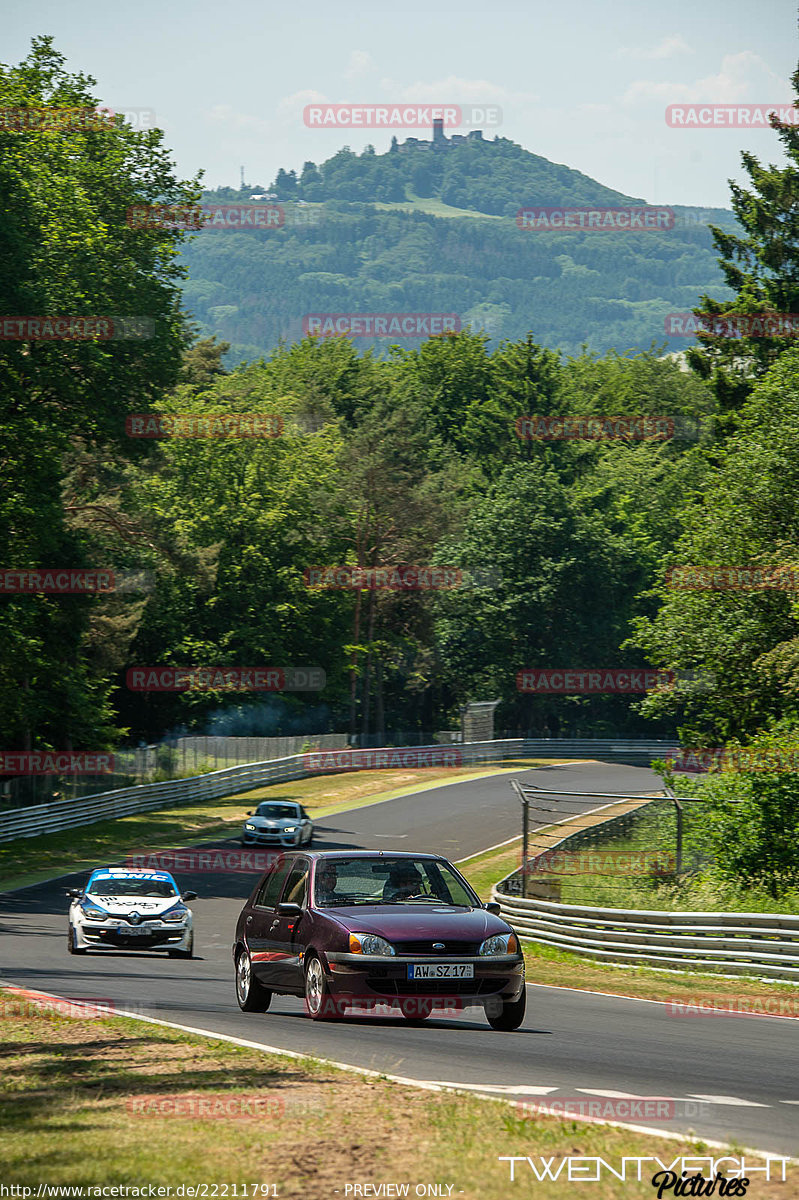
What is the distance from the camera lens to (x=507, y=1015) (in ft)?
40.4

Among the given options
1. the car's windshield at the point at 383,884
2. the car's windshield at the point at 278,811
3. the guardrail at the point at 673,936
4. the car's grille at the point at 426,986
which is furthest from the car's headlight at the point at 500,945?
the car's windshield at the point at 278,811

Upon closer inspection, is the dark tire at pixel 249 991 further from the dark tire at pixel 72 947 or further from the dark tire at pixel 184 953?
the dark tire at pixel 72 947

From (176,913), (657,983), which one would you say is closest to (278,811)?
(176,913)

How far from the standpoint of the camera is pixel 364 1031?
39.5 feet

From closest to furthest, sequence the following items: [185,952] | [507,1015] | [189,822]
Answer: [507,1015] < [185,952] < [189,822]

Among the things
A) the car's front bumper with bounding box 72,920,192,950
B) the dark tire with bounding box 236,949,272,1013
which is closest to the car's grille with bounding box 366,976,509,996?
the dark tire with bounding box 236,949,272,1013

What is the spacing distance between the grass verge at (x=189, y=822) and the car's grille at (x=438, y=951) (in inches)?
959

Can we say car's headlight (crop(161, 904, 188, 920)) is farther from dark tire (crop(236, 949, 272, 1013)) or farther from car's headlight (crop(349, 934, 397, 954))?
car's headlight (crop(349, 934, 397, 954))

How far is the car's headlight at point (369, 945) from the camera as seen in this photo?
11.4 metres

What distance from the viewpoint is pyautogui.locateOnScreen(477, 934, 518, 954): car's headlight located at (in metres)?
11.6

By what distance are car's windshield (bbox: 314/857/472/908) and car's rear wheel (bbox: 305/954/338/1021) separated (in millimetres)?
584

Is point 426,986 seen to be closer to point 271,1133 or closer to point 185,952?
point 271,1133

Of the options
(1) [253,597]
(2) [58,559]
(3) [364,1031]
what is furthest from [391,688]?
(3) [364,1031]

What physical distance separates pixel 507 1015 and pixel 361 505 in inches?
2590
